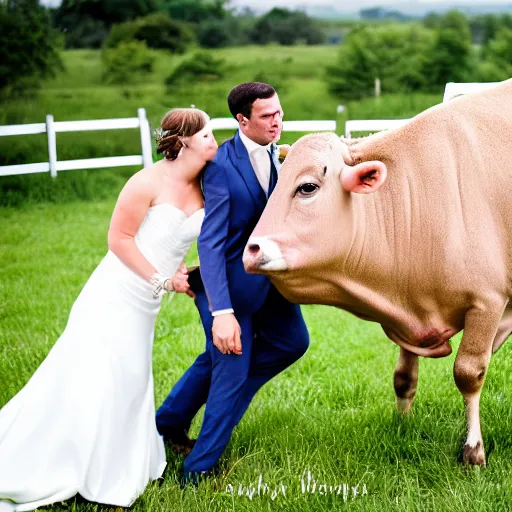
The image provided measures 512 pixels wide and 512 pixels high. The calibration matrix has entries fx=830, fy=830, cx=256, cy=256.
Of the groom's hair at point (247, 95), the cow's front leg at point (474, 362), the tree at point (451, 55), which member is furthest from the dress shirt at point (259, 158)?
the tree at point (451, 55)

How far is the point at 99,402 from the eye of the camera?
3982 mm

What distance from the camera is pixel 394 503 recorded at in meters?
3.90

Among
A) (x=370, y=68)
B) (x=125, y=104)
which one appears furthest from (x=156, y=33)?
(x=370, y=68)

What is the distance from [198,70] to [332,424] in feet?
66.7

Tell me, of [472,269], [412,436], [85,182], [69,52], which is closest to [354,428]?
[412,436]

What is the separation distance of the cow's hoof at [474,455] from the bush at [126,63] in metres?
20.4

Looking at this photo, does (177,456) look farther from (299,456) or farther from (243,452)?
(299,456)

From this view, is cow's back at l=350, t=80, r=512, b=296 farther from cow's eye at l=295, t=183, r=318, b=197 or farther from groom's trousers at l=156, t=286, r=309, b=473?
groom's trousers at l=156, t=286, r=309, b=473

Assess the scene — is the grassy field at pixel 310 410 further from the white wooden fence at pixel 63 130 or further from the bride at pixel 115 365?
the white wooden fence at pixel 63 130

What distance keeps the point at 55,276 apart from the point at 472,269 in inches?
232

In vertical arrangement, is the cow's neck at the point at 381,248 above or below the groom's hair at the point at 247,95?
below

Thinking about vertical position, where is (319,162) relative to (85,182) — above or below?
above

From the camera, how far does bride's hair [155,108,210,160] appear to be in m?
3.87

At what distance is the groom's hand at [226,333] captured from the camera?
375 cm
